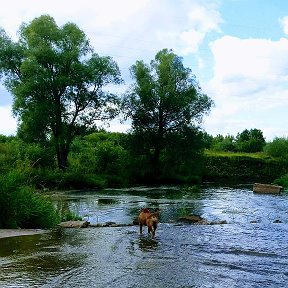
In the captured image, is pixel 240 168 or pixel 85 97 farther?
pixel 240 168

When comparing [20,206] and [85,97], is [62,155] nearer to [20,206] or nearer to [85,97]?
[85,97]

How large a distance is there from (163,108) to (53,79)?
1624 cm

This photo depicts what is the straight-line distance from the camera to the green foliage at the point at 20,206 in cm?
1517

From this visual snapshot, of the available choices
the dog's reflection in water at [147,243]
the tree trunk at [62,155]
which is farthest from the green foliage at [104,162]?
the dog's reflection in water at [147,243]

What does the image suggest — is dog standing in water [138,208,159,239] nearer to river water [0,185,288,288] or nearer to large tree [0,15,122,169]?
river water [0,185,288,288]

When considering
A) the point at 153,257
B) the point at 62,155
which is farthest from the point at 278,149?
the point at 153,257

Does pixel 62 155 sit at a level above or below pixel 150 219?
above

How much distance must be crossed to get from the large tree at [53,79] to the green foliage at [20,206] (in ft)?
100

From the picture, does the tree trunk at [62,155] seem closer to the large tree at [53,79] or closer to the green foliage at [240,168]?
the large tree at [53,79]

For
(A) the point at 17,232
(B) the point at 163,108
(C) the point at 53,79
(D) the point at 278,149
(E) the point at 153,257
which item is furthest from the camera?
(D) the point at 278,149

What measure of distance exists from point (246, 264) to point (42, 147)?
40074mm

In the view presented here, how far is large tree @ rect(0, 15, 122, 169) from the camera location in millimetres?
46656

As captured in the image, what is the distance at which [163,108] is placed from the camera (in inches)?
2281

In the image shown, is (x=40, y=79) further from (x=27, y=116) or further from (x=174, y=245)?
(x=174, y=245)
